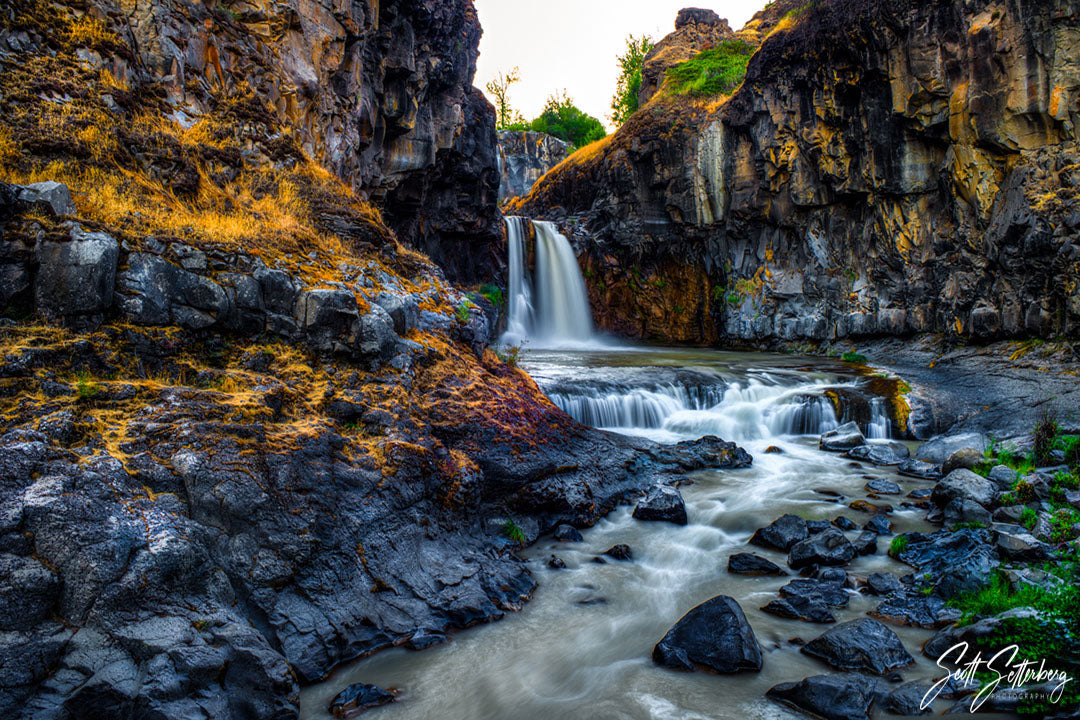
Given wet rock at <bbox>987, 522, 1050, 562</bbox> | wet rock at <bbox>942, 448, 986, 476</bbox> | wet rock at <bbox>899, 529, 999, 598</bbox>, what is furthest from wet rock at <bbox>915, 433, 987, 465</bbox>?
wet rock at <bbox>987, 522, 1050, 562</bbox>

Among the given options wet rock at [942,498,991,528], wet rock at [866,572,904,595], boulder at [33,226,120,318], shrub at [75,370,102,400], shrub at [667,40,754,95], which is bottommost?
wet rock at [866,572,904,595]

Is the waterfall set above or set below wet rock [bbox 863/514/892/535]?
above

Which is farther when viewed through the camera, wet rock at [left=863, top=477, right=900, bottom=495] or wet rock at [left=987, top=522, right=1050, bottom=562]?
wet rock at [left=863, top=477, right=900, bottom=495]

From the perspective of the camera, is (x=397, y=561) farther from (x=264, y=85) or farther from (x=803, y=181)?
(x=803, y=181)

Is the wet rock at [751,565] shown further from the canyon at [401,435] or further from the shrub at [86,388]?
the shrub at [86,388]

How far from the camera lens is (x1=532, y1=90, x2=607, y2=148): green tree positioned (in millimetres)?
50188

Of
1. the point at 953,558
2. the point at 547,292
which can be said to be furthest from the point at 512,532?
the point at 547,292

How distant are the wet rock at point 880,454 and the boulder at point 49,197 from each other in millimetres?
12278

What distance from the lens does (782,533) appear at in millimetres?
6824

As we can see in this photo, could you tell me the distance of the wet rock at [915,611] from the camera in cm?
479

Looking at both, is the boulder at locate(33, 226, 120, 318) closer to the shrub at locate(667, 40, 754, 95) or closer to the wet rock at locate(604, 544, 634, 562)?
the wet rock at locate(604, 544, 634, 562)

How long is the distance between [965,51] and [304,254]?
18.5 meters

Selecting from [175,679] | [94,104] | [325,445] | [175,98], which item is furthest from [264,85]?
[175,679]

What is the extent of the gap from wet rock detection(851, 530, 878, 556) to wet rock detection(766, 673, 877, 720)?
8.67ft
